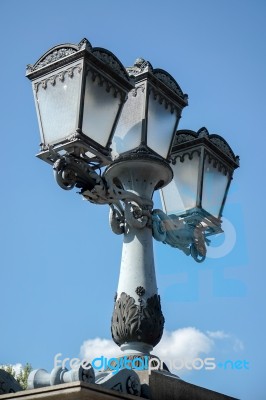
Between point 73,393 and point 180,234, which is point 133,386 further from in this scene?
point 180,234

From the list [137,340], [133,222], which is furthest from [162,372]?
[133,222]

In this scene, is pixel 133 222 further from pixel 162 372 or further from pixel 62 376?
pixel 62 376

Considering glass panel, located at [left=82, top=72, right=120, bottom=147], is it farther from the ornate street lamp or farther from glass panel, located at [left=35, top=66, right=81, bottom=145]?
the ornate street lamp

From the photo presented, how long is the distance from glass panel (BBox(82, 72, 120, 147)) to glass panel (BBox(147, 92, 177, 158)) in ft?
1.31

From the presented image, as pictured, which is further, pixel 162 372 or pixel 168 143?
pixel 168 143

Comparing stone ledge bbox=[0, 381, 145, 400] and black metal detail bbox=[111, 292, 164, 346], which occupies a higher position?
black metal detail bbox=[111, 292, 164, 346]

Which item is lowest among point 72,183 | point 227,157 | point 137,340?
point 137,340

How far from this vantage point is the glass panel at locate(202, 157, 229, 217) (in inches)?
199

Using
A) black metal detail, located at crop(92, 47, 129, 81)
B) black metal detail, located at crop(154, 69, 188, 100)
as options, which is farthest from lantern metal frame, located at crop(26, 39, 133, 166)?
black metal detail, located at crop(154, 69, 188, 100)

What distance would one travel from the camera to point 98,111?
4105mm

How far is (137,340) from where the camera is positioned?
401cm

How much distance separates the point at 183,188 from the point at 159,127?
0.67 metres

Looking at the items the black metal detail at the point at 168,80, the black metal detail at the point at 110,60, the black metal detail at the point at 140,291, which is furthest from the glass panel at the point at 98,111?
the black metal detail at the point at 140,291

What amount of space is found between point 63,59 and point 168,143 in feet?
3.02
